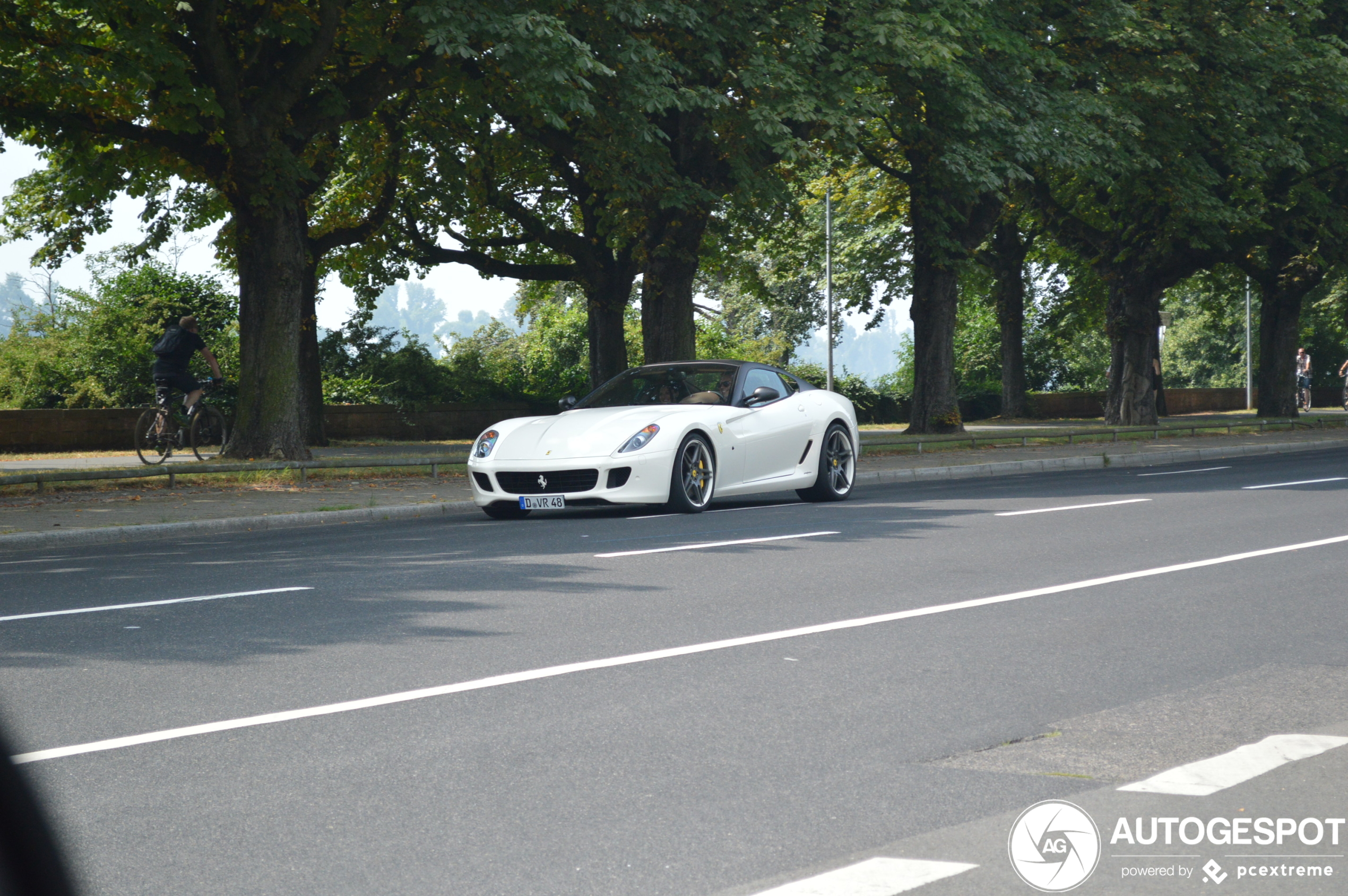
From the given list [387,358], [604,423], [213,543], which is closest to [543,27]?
[604,423]

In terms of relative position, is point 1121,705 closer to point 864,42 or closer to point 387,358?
point 864,42

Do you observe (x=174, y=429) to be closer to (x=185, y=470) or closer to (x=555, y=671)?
(x=185, y=470)

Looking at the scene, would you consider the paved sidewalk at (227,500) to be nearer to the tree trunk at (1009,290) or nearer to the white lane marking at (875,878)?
the white lane marking at (875,878)

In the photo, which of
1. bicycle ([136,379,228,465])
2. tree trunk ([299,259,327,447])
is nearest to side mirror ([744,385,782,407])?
bicycle ([136,379,228,465])

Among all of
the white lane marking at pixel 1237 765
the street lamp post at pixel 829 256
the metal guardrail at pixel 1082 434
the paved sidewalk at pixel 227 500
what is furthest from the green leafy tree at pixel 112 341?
the white lane marking at pixel 1237 765

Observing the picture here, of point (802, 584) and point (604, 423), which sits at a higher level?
point (604, 423)

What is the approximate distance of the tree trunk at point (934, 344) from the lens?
28.0m

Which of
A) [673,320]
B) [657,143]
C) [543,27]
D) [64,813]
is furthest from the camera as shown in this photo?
[673,320]

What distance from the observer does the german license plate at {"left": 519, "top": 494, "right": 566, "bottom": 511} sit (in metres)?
12.9

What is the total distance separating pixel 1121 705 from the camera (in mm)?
5543

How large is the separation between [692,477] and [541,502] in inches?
58.3

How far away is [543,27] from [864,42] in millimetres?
6295

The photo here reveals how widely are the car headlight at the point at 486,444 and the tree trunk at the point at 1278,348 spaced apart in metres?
28.9

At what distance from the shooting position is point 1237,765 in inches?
183
